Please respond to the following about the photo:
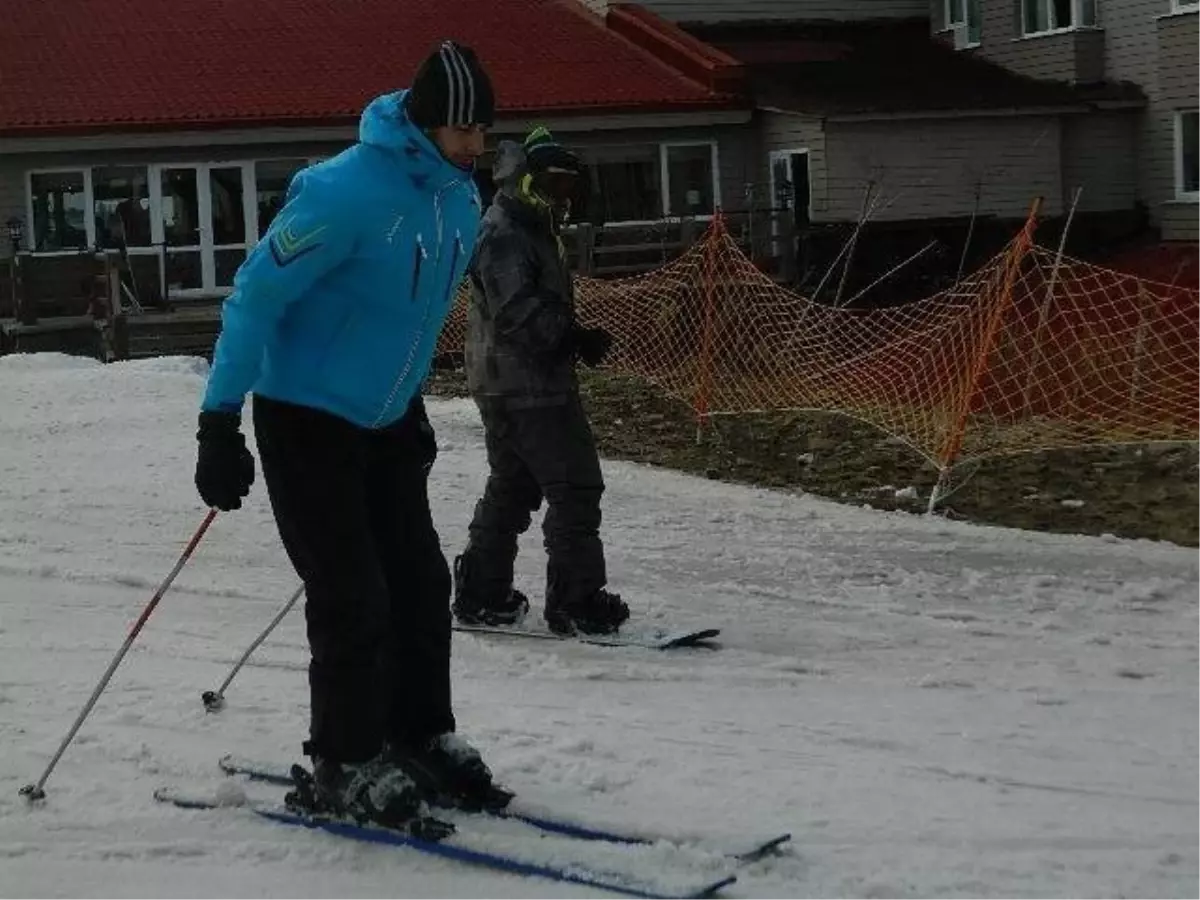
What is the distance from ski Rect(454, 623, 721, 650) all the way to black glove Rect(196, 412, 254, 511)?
7.49ft

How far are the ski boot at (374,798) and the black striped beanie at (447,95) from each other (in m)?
1.42

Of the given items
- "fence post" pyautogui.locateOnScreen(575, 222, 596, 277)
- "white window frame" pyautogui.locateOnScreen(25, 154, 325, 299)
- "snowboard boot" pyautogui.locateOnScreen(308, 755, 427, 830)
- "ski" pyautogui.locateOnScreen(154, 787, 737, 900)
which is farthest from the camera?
"white window frame" pyautogui.locateOnScreen(25, 154, 325, 299)

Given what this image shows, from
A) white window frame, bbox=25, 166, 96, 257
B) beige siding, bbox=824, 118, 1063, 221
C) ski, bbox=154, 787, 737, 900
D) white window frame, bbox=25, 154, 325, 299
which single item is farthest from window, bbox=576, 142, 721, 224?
ski, bbox=154, 787, 737, 900

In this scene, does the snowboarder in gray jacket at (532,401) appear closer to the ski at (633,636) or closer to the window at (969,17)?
the ski at (633,636)

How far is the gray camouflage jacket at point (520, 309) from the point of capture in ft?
18.7

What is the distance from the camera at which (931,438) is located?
9.70 meters

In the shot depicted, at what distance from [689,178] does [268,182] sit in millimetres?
5862

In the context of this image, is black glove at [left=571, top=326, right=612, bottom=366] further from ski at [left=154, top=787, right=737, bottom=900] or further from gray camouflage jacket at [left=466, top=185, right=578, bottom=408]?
ski at [left=154, top=787, right=737, bottom=900]

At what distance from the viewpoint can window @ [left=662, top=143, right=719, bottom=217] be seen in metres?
24.0

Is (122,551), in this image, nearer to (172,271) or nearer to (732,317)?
(732,317)

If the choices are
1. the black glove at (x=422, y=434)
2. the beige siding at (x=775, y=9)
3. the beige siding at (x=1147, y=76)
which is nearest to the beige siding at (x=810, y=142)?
the beige siding at (x=775, y=9)

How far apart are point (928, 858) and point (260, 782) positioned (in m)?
1.58

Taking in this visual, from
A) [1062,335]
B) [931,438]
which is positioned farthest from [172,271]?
[931,438]

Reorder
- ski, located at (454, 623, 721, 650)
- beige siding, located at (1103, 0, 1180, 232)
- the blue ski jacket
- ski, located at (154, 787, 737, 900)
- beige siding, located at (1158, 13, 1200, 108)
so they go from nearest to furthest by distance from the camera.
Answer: ski, located at (154, 787, 737, 900), the blue ski jacket, ski, located at (454, 623, 721, 650), beige siding, located at (1158, 13, 1200, 108), beige siding, located at (1103, 0, 1180, 232)
